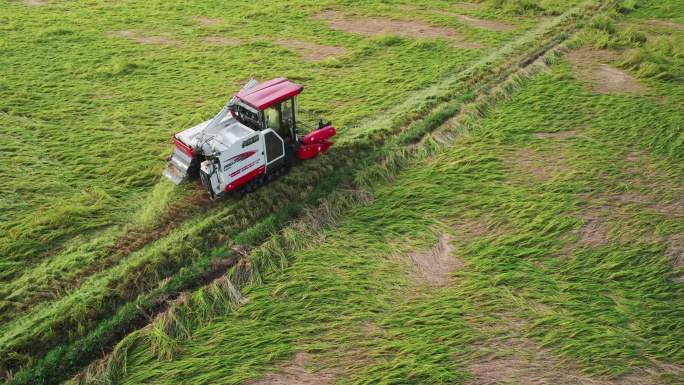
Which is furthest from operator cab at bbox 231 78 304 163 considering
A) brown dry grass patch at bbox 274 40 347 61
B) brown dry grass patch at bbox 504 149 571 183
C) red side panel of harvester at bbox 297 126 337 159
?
brown dry grass patch at bbox 274 40 347 61

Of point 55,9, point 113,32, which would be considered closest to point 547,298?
point 113,32

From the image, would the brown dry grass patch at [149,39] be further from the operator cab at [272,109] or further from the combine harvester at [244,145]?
the operator cab at [272,109]

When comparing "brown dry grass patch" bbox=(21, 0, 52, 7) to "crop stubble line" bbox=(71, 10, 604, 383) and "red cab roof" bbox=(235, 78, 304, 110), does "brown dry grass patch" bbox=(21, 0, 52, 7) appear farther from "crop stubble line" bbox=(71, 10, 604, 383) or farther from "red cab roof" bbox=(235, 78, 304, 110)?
"crop stubble line" bbox=(71, 10, 604, 383)

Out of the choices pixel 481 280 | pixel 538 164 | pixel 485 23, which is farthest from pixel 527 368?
pixel 485 23

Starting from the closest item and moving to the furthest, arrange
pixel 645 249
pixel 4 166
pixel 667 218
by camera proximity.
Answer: pixel 645 249 < pixel 667 218 < pixel 4 166

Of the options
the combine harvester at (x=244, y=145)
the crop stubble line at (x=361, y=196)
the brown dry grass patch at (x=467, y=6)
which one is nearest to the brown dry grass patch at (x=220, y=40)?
the combine harvester at (x=244, y=145)

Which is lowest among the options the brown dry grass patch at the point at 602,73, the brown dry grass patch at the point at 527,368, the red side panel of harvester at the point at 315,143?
the brown dry grass patch at the point at 527,368

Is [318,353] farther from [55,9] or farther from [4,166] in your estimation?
[55,9]
